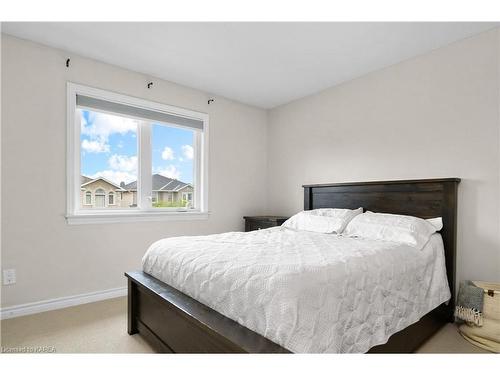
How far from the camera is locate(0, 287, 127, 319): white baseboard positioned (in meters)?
2.47

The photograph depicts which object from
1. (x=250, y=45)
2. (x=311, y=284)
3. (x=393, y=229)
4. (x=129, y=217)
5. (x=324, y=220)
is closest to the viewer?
(x=311, y=284)

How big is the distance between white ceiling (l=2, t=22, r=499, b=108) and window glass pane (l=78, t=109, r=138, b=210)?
0.62 meters

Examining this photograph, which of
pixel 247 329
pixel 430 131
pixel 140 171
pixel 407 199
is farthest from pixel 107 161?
pixel 430 131

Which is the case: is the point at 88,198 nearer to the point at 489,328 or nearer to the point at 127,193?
the point at 127,193

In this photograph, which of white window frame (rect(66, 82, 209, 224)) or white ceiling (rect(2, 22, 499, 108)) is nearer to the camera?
white ceiling (rect(2, 22, 499, 108))

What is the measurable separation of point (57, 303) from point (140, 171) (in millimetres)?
1501

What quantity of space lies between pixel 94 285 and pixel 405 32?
368 cm

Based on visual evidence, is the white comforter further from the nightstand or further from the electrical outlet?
the nightstand

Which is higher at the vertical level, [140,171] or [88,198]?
[140,171]

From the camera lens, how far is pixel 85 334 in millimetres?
2189

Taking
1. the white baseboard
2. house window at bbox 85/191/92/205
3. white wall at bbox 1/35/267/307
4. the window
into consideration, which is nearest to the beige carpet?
the white baseboard
